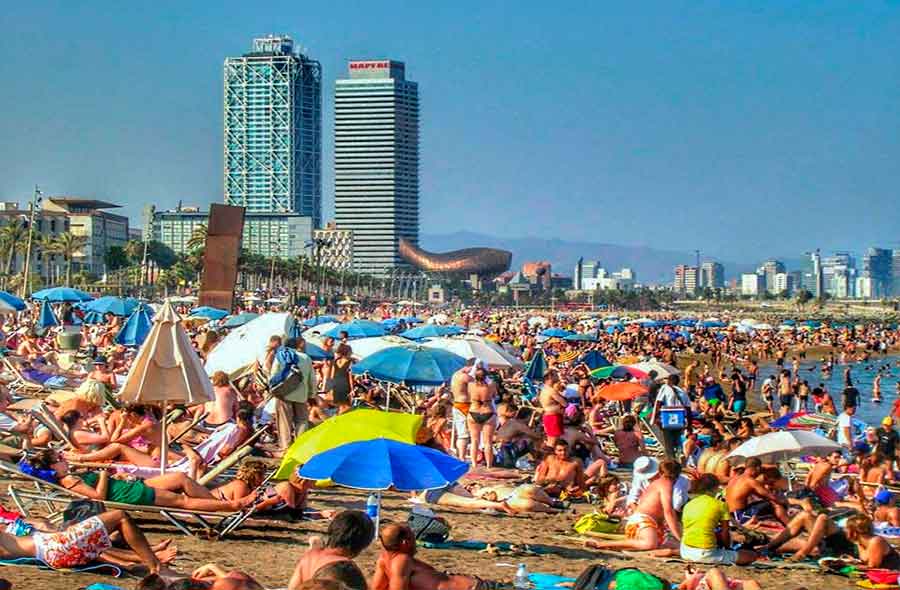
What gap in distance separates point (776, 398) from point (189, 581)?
101ft

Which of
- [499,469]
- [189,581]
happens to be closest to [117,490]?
[189,581]

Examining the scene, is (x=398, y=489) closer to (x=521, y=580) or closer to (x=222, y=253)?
(x=521, y=580)

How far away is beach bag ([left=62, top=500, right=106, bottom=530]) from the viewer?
7.34 metres

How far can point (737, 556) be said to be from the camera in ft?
29.3

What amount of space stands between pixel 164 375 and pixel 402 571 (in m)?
4.26

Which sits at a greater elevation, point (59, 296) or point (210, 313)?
point (59, 296)

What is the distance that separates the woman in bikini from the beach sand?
3052 mm

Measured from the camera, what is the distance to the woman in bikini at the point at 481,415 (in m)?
13.2

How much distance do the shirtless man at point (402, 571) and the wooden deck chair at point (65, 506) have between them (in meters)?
2.48

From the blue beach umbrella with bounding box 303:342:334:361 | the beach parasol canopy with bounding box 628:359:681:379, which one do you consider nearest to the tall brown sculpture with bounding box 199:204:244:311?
the blue beach umbrella with bounding box 303:342:334:361

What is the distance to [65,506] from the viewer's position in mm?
8516

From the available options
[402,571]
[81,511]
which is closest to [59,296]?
[81,511]

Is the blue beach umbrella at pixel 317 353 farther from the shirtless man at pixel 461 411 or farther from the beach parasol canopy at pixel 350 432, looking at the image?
the beach parasol canopy at pixel 350 432

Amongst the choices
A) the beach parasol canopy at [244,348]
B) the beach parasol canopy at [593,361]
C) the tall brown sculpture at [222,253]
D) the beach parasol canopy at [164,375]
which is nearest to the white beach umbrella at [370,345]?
the beach parasol canopy at [244,348]
